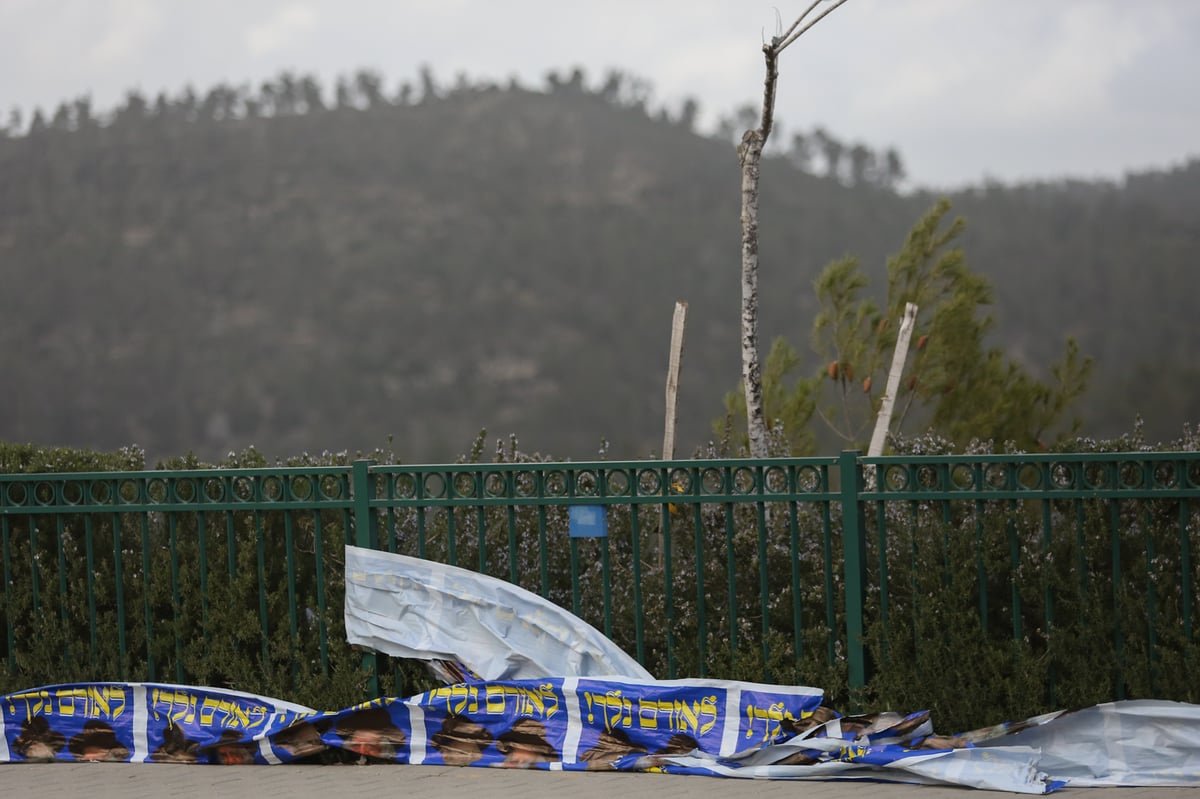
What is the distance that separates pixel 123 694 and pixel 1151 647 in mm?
4668

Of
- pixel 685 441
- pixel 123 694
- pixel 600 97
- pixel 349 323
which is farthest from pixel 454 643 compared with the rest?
pixel 600 97

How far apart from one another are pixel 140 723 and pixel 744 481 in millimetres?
3093

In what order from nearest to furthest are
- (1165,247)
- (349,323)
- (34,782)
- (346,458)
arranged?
(34,782) < (346,458) < (1165,247) < (349,323)

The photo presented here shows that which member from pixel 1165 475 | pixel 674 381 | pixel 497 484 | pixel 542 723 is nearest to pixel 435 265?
pixel 674 381

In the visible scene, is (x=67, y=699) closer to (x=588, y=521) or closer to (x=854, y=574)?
(x=588, y=521)

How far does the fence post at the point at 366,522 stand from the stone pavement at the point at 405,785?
47cm

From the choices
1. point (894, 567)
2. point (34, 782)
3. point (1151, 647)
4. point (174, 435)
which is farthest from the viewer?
point (174, 435)

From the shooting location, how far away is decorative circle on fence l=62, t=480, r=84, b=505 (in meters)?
6.00

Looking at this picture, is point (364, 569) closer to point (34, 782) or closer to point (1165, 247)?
point (34, 782)

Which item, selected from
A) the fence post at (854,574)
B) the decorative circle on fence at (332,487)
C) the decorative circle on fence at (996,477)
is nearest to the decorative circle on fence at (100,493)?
the decorative circle on fence at (332,487)

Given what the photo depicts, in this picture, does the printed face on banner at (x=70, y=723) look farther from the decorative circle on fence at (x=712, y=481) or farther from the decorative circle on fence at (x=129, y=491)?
the decorative circle on fence at (x=712, y=481)

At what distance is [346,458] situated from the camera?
6.47 meters

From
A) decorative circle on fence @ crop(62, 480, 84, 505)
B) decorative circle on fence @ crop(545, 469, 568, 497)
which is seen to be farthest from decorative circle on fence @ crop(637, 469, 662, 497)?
decorative circle on fence @ crop(62, 480, 84, 505)

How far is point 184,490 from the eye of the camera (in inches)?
234
